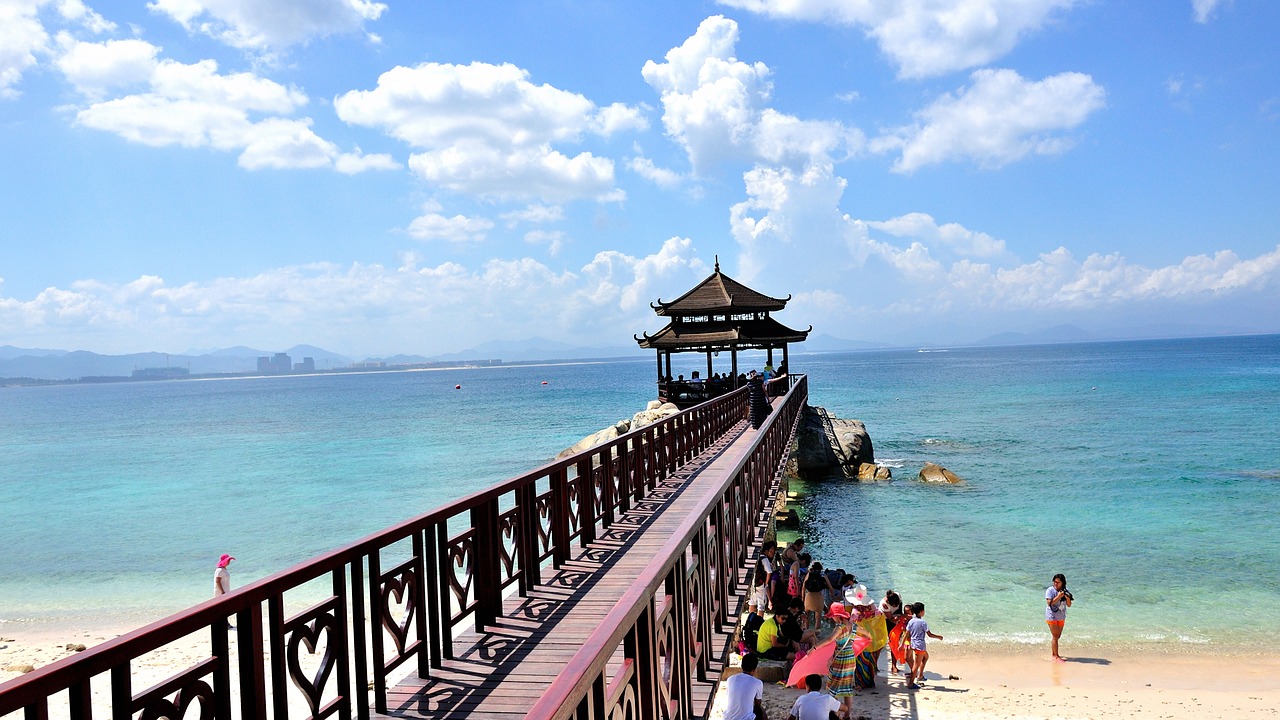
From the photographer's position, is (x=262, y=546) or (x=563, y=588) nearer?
(x=563, y=588)

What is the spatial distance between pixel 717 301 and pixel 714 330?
1391 mm

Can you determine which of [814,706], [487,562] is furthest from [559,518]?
[814,706]

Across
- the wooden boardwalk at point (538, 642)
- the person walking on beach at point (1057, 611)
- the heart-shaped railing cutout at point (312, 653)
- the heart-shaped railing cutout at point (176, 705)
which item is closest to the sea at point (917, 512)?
the person walking on beach at point (1057, 611)

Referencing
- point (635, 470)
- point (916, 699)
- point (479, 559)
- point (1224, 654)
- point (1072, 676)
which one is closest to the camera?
point (479, 559)

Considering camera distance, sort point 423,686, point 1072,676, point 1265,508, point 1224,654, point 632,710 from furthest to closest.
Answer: point 1265,508 → point 1224,654 → point 1072,676 → point 423,686 → point 632,710

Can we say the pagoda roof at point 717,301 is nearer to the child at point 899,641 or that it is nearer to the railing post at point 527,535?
the child at point 899,641

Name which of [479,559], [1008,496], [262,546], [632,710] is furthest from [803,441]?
[632,710]

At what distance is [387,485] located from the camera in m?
36.6

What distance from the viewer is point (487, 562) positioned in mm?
5598

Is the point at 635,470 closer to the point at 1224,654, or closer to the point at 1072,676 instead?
the point at 1072,676

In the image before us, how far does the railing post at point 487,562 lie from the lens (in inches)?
217

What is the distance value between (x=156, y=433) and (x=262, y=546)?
5870cm

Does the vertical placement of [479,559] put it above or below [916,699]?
above

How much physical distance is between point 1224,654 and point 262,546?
26110 mm
